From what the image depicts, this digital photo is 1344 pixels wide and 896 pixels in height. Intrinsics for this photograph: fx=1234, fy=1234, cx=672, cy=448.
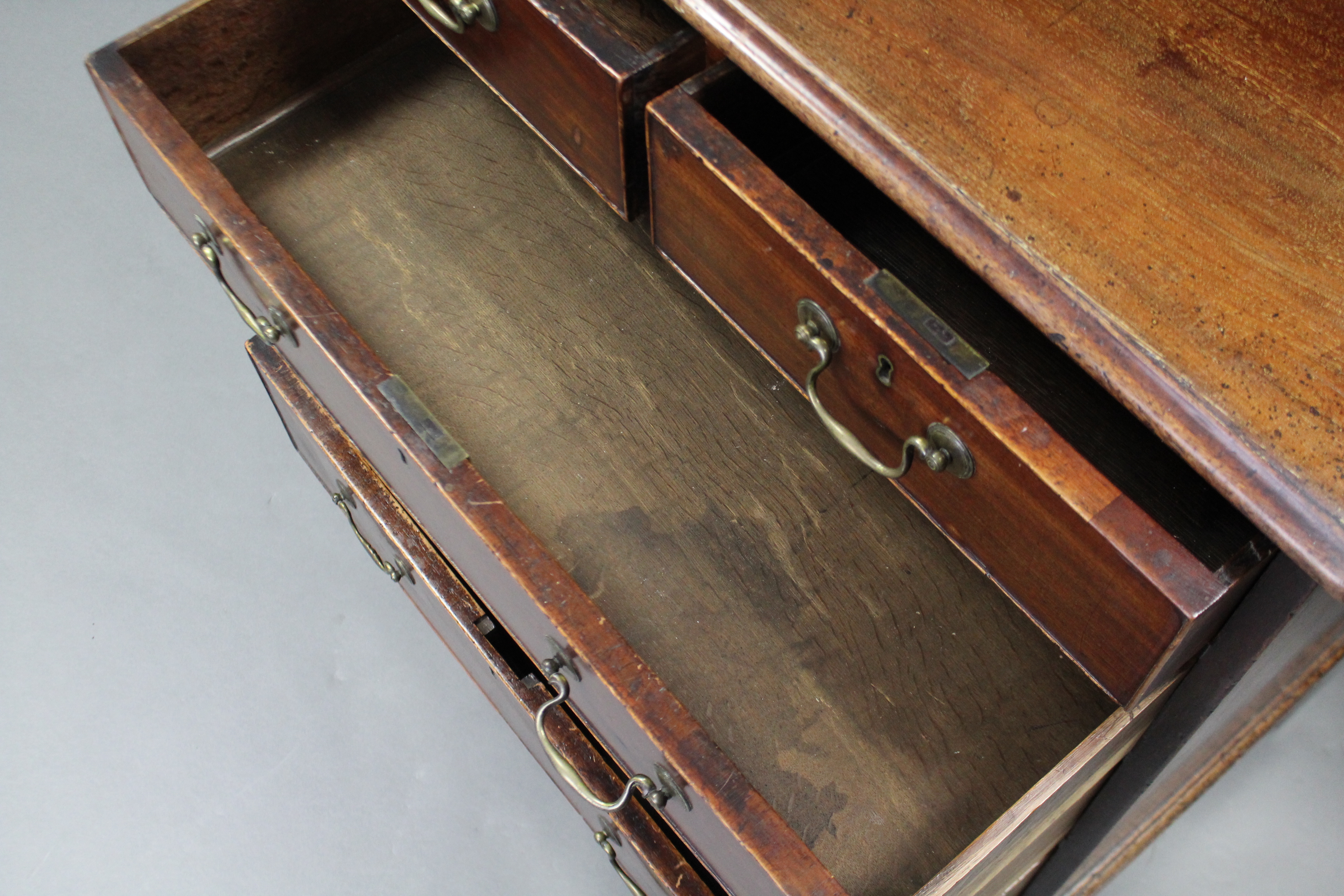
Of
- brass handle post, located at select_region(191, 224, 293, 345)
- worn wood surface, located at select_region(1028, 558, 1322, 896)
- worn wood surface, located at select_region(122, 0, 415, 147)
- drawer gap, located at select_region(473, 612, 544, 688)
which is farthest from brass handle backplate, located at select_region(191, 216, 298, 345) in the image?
worn wood surface, located at select_region(1028, 558, 1322, 896)

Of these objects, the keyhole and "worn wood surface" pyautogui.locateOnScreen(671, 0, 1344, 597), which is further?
the keyhole

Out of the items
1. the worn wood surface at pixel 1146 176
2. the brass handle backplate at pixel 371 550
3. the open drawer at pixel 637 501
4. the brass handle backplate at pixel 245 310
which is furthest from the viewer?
the brass handle backplate at pixel 371 550

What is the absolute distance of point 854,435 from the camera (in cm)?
72

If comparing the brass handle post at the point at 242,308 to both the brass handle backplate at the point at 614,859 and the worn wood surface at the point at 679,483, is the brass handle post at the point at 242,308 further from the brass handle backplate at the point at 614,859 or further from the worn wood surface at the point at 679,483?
the brass handle backplate at the point at 614,859

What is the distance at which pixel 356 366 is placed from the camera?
81 centimetres

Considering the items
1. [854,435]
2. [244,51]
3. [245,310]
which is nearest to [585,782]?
[854,435]

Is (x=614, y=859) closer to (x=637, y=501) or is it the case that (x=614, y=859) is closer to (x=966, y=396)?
(x=637, y=501)

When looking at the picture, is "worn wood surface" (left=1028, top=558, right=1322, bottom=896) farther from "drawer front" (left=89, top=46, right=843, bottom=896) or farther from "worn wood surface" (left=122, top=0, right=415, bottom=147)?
"worn wood surface" (left=122, top=0, right=415, bottom=147)

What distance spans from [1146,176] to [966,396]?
138 mm

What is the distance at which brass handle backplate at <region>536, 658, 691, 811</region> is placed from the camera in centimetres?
74

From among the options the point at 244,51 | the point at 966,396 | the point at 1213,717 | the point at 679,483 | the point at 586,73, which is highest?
the point at 244,51

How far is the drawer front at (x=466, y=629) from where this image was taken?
0.93 meters

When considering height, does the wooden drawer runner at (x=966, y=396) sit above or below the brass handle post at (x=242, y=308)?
below

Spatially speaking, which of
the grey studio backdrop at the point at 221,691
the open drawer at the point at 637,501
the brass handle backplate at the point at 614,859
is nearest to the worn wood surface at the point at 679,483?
the open drawer at the point at 637,501
